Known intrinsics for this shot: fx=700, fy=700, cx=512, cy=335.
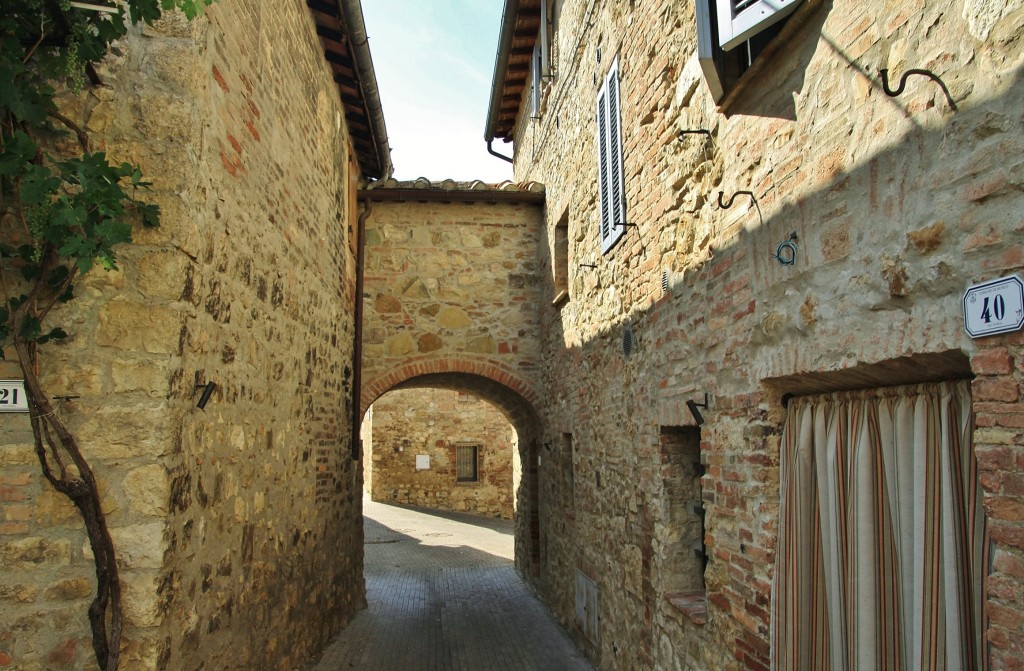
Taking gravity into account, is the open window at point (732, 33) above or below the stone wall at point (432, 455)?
above

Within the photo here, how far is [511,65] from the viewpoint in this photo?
1013 cm

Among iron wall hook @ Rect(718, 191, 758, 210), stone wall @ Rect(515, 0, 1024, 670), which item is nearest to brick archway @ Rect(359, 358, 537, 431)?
stone wall @ Rect(515, 0, 1024, 670)

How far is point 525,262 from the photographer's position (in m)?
8.89

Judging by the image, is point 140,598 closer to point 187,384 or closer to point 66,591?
point 66,591

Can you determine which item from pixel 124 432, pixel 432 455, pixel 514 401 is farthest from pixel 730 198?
pixel 432 455

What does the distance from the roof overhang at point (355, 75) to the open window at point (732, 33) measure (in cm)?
412

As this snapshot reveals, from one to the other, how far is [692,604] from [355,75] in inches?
237

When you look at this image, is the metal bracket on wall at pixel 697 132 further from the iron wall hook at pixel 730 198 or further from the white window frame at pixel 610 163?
the white window frame at pixel 610 163

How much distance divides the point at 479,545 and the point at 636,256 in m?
9.86

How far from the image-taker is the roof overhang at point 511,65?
8969 millimetres

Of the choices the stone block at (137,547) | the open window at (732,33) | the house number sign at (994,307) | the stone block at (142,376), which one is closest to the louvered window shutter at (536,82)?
the open window at (732,33)

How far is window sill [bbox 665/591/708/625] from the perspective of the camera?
3.73 metres

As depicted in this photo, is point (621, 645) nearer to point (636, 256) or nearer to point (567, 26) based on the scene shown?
point (636, 256)

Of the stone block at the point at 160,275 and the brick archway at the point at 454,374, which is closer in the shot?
the stone block at the point at 160,275
